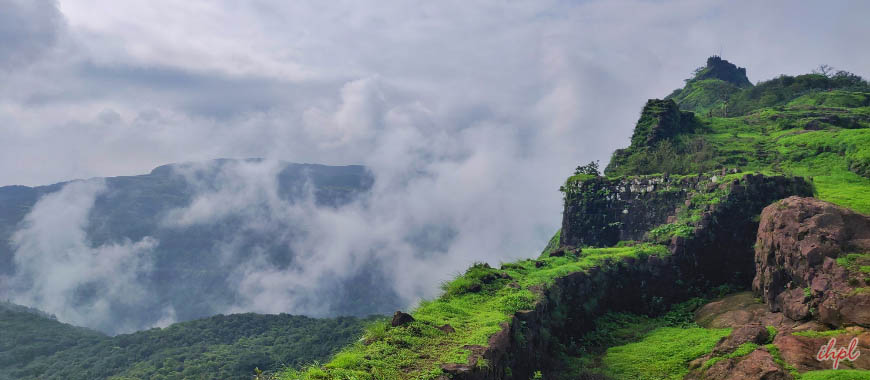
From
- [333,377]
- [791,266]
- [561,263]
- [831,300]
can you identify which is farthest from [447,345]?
[791,266]

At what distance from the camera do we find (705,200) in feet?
78.7

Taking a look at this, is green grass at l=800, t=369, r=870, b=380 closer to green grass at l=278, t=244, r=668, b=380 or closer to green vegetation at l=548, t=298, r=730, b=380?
green vegetation at l=548, t=298, r=730, b=380

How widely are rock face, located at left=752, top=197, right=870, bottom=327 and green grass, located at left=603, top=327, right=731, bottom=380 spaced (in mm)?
2679

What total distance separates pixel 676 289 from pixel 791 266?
5408 millimetres

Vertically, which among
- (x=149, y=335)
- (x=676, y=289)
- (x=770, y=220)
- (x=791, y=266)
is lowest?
(x=149, y=335)

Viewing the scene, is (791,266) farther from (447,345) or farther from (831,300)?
(447,345)

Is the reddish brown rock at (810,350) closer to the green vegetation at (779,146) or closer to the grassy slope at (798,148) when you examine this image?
the grassy slope at (798,148)

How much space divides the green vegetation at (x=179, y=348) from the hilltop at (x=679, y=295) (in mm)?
58445

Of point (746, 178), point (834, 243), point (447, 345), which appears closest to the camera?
point (447, 345)

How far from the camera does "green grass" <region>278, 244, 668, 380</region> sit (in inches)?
372

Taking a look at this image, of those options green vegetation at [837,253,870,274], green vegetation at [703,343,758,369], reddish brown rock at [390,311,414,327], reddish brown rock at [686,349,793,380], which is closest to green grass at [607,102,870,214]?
green vegetation at [837,253,870,274]

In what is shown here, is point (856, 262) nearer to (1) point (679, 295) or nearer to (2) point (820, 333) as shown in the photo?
(2) point (820, 333)

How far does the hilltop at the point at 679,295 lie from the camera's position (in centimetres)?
1119

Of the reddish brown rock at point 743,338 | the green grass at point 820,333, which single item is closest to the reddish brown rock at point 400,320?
the reddish brown rock at point 743,338
